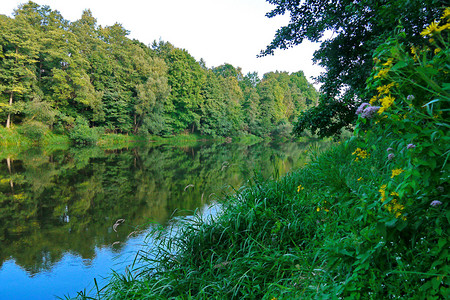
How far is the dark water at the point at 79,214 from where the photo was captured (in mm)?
4105

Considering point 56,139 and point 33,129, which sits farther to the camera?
point 56,139

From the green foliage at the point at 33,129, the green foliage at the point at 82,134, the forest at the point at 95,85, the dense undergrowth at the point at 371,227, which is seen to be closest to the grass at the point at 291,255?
the dense undergrowth at the point at 371,227

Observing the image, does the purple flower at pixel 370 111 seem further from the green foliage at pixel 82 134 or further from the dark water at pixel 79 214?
the green foliage at pixel 82 134

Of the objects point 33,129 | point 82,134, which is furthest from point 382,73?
point 82,134

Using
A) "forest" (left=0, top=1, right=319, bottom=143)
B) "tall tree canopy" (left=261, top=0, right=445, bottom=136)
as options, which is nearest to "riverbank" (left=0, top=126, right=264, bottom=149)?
"forest" (left=0, top=1, right=319, bottom=143)

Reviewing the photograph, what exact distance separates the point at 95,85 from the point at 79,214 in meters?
26.5

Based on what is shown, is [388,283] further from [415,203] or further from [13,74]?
[13,74]

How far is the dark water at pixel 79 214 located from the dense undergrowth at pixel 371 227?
2.83 feet

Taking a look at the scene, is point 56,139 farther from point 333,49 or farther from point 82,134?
point 333,49

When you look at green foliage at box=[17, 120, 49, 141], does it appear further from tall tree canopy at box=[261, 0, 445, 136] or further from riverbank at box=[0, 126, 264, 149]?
tall tree canopy at box=[261, 0, 445, 136]

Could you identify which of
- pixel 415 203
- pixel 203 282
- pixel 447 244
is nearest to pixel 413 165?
pixel 415 203

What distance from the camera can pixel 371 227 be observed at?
1348 millimetres

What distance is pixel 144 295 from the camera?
98.2 inches

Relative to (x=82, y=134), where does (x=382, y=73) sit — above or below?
below
